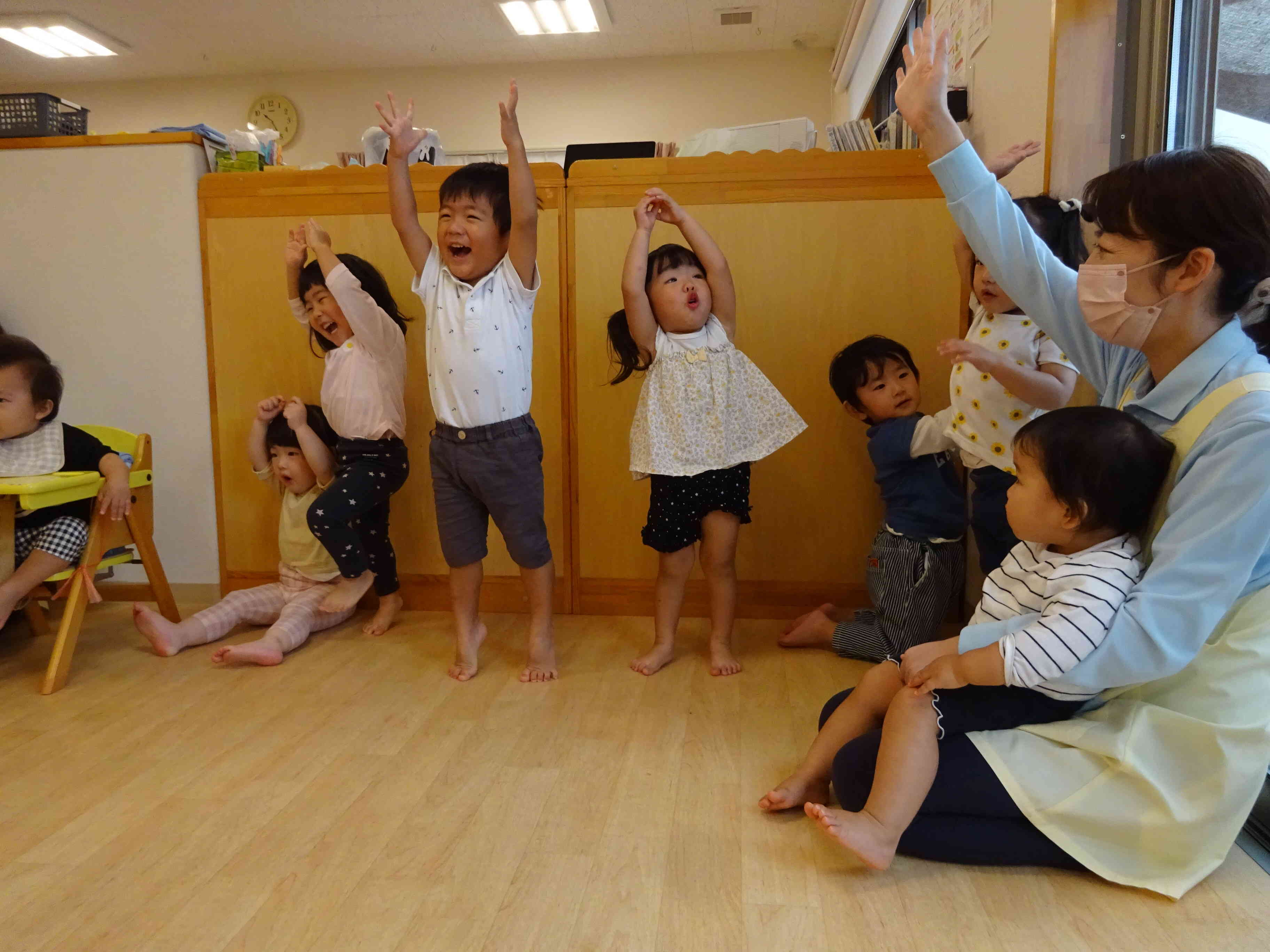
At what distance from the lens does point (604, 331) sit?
2.38m

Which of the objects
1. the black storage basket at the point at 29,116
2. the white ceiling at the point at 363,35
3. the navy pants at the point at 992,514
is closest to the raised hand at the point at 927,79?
the navy pants at the point at 992,514

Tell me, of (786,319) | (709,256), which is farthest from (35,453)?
(786,319)

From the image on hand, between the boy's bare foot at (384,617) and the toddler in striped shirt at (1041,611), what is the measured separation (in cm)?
145

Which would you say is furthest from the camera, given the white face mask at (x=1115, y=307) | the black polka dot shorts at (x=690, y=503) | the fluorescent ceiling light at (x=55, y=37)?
the fluorescent ceiling light at (x=55, y=37)

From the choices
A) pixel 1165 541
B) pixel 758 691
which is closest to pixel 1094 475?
pixel 1165 541

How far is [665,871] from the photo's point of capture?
1.20 meters

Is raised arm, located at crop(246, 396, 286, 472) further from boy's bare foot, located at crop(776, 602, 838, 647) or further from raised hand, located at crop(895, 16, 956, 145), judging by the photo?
raised hand, located at crop(895, 16, 956, 145)

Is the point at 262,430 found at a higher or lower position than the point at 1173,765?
higher

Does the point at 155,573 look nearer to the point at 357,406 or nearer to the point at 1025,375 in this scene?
the point at 357,406

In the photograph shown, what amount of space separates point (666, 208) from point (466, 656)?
3.62 ft

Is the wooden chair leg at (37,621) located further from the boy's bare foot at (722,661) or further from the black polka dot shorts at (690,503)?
the boy's bare foot at (722,661)

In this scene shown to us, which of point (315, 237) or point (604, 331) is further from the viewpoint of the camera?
point (604, 331)

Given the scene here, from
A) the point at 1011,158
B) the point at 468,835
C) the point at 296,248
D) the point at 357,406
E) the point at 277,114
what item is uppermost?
the point at 277,114

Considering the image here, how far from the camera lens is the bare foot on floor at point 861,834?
1.16 m
